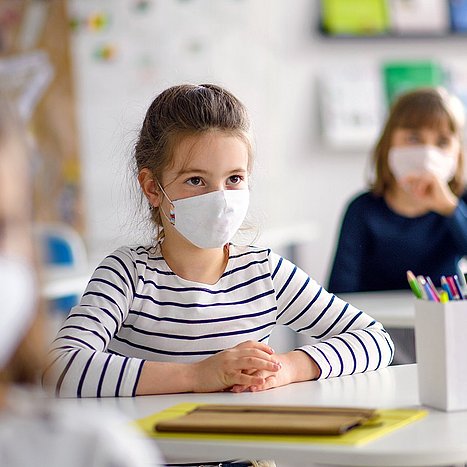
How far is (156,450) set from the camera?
4.09 ft

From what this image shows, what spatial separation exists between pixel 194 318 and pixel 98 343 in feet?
0.58

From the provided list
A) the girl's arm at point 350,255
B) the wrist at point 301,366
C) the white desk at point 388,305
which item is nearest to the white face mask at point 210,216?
the wrist at point 301,366

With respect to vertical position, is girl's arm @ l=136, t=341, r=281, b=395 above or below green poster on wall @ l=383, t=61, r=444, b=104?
below

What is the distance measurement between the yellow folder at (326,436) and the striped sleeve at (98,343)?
0.60 feet

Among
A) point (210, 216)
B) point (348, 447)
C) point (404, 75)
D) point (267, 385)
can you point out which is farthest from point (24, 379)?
point (404, 75)

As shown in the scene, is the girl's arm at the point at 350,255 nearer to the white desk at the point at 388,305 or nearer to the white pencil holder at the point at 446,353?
the white desk at the point at 388,305

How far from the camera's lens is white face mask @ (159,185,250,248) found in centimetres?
170

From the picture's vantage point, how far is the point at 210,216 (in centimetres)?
170

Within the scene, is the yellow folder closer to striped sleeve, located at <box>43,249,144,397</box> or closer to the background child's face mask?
striped sleeve, located at <box>43,249,144,397</box>

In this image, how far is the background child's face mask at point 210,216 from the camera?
5.57ft

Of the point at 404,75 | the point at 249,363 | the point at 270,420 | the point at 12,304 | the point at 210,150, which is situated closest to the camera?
the point at 12,304

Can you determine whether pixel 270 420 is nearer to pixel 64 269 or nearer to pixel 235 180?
pixel 235 180

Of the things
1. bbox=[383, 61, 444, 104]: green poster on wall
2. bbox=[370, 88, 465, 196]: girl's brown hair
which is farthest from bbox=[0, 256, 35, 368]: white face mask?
bbox=[383, 61, 444, 104]: green poster on wall

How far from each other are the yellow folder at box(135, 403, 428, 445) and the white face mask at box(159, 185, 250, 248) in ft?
1.36
